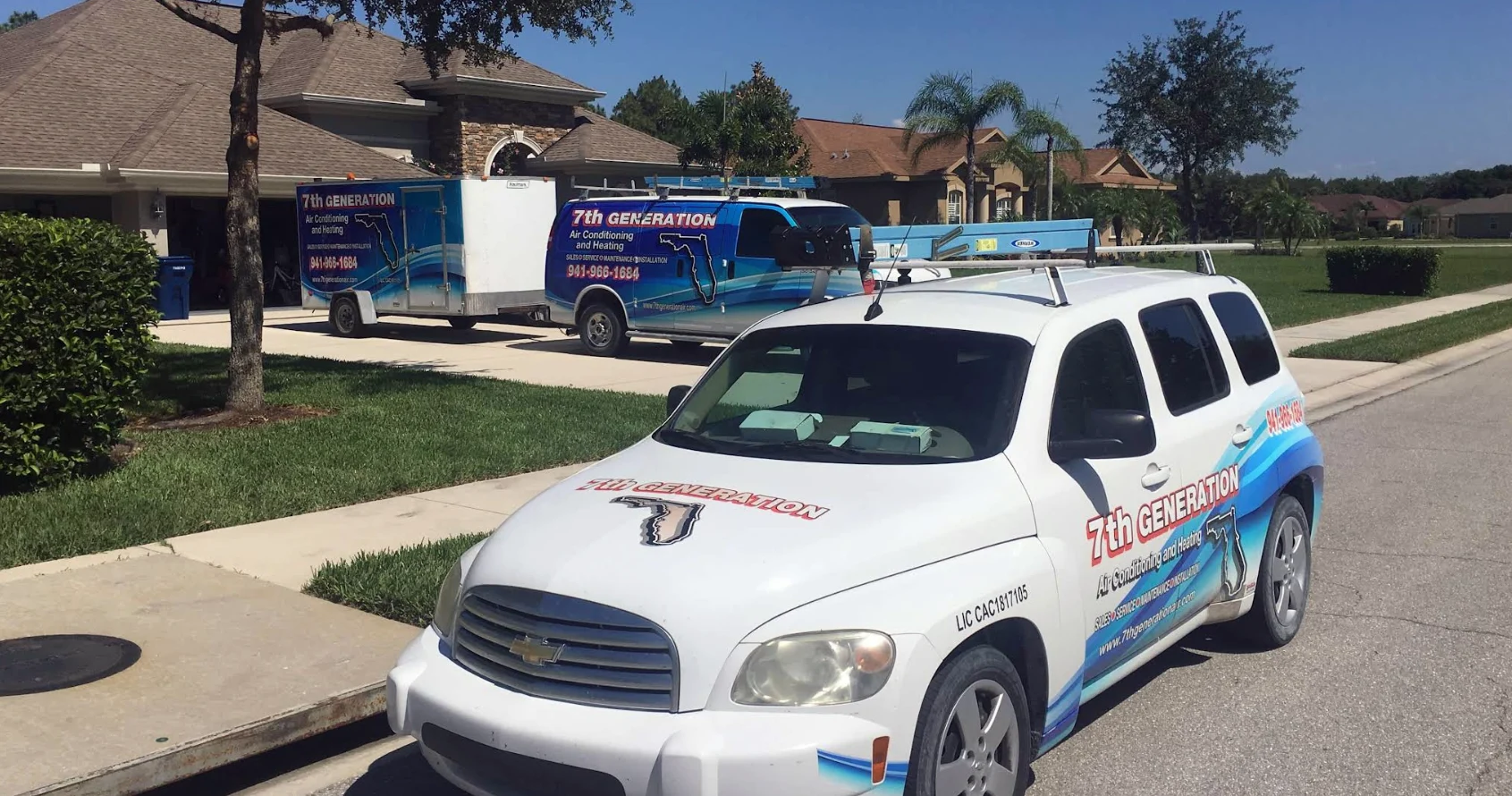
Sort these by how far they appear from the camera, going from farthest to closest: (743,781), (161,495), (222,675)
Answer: (161,495) < (222,675) < (743,781)

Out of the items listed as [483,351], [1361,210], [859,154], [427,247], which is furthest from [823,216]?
[1361,210]

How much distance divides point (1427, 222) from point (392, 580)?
455 ft

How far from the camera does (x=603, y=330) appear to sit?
60.5ft

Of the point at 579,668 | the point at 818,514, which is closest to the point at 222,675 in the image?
the point at 579,668

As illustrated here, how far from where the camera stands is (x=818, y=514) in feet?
12.8

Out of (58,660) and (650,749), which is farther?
(58,660)

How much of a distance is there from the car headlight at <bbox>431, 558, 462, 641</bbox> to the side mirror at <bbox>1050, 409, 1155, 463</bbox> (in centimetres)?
201

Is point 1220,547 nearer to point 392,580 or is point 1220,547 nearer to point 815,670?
point 815,670

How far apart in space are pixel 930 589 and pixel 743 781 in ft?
2.63

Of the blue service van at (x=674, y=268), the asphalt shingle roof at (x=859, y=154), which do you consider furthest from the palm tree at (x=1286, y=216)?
the blue service van at (x=674, y=268)

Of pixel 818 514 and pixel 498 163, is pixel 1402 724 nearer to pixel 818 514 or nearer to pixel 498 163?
pixel 818 514

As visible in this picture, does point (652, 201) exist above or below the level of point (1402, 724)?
above

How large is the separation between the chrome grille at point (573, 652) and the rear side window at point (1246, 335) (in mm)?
3445

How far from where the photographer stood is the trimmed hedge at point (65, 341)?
26.0 feet
